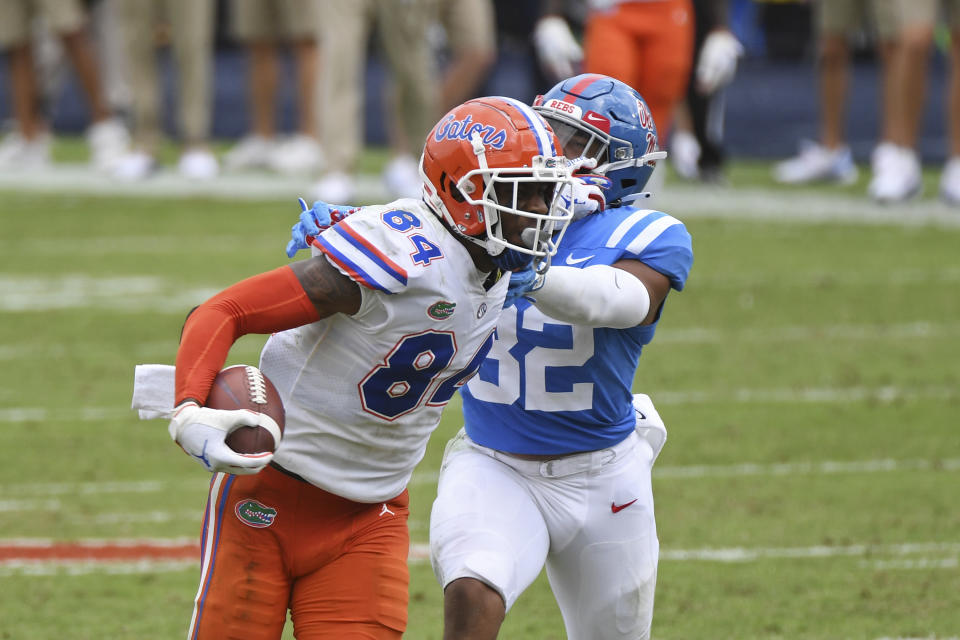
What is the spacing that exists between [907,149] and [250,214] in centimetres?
422

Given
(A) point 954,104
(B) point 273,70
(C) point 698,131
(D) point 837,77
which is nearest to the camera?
(A) point 954,104

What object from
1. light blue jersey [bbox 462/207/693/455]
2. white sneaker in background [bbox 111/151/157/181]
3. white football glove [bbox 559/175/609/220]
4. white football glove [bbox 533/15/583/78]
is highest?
white football glove [bbox 559/175/609/220]

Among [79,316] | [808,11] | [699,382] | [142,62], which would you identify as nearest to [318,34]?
[142,62]

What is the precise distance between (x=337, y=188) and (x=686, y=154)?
3.28 metres

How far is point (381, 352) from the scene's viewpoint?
307 cm

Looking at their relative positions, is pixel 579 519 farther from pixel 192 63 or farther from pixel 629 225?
pixel 192 63

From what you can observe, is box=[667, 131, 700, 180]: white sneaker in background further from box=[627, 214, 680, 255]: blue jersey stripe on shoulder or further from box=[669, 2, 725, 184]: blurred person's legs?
box=[627, 214, 680, 255]: blue jersey stripe on shoulder

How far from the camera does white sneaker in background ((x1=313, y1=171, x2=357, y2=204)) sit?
9.52 meters

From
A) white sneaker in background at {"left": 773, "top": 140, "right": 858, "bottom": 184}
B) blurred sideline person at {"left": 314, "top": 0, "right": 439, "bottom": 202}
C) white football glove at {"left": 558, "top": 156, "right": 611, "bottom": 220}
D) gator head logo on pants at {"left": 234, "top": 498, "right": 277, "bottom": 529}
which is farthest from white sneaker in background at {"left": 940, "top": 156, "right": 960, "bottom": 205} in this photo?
gator head logo on pants at {"left": 234, "top": 498, "right": 277, "bottom": 529}

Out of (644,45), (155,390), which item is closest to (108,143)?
(644,45)

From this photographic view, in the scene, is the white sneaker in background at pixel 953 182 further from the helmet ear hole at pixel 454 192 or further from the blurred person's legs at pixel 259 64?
the helmet ear hole at pixel 454 192

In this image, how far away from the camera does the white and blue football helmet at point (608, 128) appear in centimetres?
362

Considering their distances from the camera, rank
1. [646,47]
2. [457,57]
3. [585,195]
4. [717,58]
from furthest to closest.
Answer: [457,57]
[717,58]
[646,47]
[585,195]

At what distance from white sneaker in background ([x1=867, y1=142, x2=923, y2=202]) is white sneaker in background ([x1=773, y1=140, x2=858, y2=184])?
1.15m
